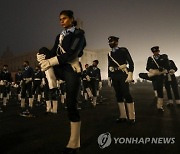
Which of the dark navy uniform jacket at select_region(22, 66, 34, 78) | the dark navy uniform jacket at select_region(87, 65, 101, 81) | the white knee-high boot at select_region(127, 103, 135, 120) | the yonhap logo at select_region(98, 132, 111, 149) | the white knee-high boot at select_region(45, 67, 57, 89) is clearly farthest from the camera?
the dark navy uniform jacket at select_region(87, 65, 101, 81)

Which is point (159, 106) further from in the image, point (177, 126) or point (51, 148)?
point (51, 148)

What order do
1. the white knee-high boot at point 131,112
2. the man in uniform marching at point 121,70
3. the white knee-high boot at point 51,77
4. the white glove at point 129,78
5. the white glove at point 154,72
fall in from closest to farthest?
1. the white knee-high boot at point 51,77
2. the white knee-high boot at point 131,112
3. the white glove at point 129,78
4. the man in uniform marching at point 121,70
5. the white glove at point 154,72

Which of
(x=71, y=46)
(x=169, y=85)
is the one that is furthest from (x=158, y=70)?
(x=71, y=46)

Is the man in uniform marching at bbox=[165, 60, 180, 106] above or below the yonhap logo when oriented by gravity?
above

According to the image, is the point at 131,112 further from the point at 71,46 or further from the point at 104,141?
the point at 71,46

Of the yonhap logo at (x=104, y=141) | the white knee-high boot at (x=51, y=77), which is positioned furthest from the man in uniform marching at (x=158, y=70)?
the white knee-high boot at (x=51, y=77)

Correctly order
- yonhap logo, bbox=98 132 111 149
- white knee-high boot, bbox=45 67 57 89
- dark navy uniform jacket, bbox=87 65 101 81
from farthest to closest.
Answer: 1. dark navy uniform jacket, bbox=87 65 101 81
2. yonhap logo, bbox=98 132 111 149
3. white knee-high boot, bbox=45 67 57 89

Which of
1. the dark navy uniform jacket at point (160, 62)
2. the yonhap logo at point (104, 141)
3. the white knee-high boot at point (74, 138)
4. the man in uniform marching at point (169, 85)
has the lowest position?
the yonhap logo at point (104, 141)

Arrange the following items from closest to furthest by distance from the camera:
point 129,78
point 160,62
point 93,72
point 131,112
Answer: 1. point 131,112
2. point 129,78
3. point 160,62
4. point 93,72

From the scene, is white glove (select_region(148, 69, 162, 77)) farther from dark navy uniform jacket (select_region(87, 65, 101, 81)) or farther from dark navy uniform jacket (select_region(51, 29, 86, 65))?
dark navy uniform jacket (select_region(51, 29, 86, 65))

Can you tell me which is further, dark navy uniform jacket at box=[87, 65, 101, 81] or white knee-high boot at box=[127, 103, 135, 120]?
dark navy uniform jacket at box=[87, 65, 101, 81]

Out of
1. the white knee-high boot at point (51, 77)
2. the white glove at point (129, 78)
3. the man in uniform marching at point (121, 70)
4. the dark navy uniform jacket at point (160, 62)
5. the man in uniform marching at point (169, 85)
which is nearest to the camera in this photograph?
the white knee-high boot at point (51, 77)

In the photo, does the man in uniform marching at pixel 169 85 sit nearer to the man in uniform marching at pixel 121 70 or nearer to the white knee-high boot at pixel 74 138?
the man in uniform marching at pixel 121 70

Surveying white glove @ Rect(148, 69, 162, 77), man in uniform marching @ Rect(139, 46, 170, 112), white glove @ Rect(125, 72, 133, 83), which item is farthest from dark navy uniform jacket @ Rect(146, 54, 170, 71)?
white glove @ Rect(125, 72, 133, 83)
